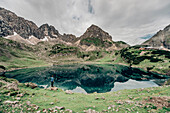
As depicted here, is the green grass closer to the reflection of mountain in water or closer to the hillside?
the hillside

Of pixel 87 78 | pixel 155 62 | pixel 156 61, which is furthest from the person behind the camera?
pixel 156 61

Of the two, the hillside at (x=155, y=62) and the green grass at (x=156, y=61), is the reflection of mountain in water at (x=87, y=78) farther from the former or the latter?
the green grass at (x=156, y=61)

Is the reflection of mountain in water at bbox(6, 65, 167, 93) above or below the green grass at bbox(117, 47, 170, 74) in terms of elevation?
below

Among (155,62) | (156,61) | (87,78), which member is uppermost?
(156,61)

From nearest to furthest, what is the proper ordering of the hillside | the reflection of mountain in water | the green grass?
the reflection of mountain in water < the hillside < the green grass

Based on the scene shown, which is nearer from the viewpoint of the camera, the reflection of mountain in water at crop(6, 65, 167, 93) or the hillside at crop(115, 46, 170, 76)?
the reflection of mountain in water at crop(6, 65, 167, 93)

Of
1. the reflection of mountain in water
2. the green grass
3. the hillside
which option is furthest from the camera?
the green grass

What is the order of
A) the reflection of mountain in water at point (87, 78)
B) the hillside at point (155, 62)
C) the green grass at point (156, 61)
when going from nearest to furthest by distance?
the reflection of mountain in water at point (87, 78) → the hillside at point (155, 62) → the green grass at point (156, 61)

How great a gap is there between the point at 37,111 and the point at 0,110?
3.68m

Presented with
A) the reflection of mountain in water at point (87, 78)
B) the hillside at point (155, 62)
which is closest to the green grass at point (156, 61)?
the hillside at point (155, 62)

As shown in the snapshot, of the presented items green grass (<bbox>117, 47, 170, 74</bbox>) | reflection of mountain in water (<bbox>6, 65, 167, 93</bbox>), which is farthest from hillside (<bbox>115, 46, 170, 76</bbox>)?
reflection of mountain in water (<bbox>6, 65, 167, 93</bbox>)

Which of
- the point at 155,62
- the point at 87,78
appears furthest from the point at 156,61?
the point at 87,78

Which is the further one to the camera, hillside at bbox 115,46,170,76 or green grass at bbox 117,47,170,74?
green grass at bbox 117,47,170,74

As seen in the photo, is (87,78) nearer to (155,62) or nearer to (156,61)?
(155,62)
